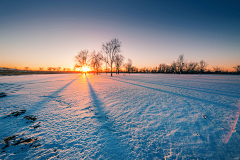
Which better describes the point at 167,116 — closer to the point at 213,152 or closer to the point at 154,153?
the point at 213,152

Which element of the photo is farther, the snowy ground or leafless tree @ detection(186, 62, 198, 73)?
leafless tree @ detection(186, 62, 198, 73)

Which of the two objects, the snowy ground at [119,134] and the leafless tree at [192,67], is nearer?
the snowy ground at [119,134]

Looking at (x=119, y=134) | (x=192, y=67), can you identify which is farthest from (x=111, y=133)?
(x=192, y=67)

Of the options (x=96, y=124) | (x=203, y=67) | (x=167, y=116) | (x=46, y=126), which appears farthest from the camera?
(x=203, y=67)

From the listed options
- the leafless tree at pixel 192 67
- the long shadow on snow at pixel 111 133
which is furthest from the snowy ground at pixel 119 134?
the leafless tree at pixel 192 67

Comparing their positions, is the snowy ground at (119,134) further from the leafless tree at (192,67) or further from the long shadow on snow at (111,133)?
the leafless tree at (192,67)

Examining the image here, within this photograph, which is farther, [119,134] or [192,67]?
[192,67]

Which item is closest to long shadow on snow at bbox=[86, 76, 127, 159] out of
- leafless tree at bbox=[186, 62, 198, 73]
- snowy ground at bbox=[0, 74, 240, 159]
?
snowy ground at bbox=[0, 74, 240, 159]

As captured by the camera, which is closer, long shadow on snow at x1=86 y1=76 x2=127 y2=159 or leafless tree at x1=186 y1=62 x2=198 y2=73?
long shadow on snow at x1=86 y1=76 x2=127 y2=159

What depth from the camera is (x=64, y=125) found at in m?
3.88

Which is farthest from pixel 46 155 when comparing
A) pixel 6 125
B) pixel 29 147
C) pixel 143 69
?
pixel 143 69

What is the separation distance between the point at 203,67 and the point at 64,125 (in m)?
113

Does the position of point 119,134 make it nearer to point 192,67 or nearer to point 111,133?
point 111,133

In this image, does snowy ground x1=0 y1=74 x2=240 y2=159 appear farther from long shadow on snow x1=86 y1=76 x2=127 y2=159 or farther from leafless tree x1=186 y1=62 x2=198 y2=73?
leafless tree x1=186 y1=62 x2=198 y2=73
